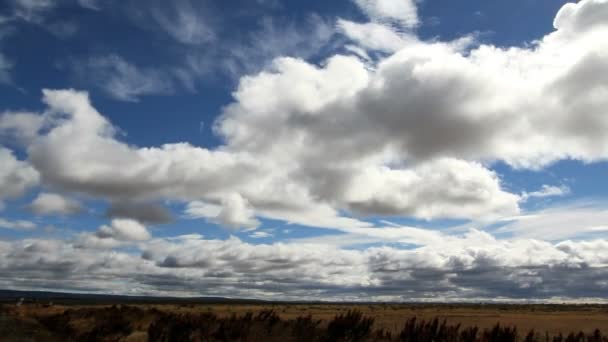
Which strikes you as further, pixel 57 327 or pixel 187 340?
pixel 57 327

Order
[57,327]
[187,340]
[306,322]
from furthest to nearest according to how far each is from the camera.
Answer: [57,327], [306,322], [187,340]

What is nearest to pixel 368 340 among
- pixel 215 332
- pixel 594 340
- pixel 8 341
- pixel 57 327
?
pixel 215 332

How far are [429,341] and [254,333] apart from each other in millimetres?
7566

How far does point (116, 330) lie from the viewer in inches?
1296

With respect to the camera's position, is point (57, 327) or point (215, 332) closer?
point (215, 332)

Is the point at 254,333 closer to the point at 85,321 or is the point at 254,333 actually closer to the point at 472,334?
the point at 472,334

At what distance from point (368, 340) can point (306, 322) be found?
4.03 m

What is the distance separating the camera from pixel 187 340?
2216cm

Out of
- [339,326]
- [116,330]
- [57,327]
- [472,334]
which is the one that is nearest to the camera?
Result: [472,334]

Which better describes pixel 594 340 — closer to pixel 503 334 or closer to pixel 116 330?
pixel 503 334

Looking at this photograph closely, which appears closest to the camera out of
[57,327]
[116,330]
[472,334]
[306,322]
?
[472,334]

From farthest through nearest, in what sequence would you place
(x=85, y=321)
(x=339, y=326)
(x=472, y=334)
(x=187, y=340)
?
1. (x=85, y=321)
2. (x=339, y=326)
3. (x=472, y=334)
4. (x=187, y=340)

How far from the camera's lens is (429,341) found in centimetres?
2342

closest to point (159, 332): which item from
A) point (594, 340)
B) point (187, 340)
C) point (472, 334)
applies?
point (187, 340)
